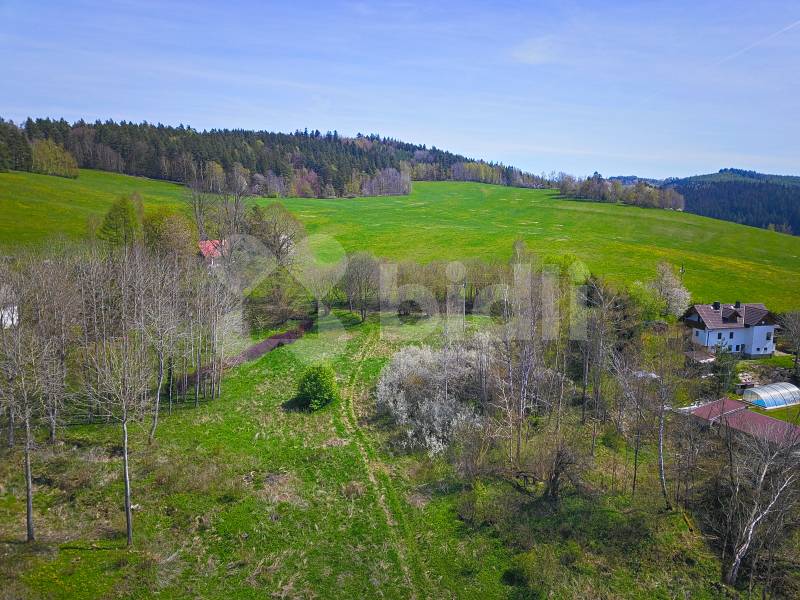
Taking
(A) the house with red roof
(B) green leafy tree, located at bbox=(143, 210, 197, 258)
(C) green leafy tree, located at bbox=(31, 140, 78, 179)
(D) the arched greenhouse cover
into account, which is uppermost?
(C) green leafy tree, located at bbox=(31, 140, 78, 179)

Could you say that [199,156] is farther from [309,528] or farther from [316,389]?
[309,528]

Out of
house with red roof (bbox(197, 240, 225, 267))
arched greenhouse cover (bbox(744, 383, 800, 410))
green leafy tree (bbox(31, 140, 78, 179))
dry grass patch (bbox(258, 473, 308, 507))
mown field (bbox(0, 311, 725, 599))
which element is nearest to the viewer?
mown field (bbox(0, 311, 725, 599))

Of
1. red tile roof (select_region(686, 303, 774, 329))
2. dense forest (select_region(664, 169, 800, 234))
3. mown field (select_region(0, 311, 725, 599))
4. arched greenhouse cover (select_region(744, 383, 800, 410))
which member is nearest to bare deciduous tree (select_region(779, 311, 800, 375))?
red tile roof (select_region(686, 303, 774, 329))

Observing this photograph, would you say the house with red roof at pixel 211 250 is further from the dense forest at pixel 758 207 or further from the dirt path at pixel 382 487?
the dense forest at pixel 758 207

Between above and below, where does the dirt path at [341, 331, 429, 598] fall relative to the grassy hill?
below

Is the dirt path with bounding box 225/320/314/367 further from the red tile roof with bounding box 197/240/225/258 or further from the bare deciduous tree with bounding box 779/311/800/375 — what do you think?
the bare deciduous tree with bounding box 779/311/800/375

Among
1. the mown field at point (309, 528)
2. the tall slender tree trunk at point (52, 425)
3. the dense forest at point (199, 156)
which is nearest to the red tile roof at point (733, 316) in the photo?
the mown field at point (309, 528)

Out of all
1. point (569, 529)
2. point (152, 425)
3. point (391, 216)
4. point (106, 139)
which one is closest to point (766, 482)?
point (569, 529)
